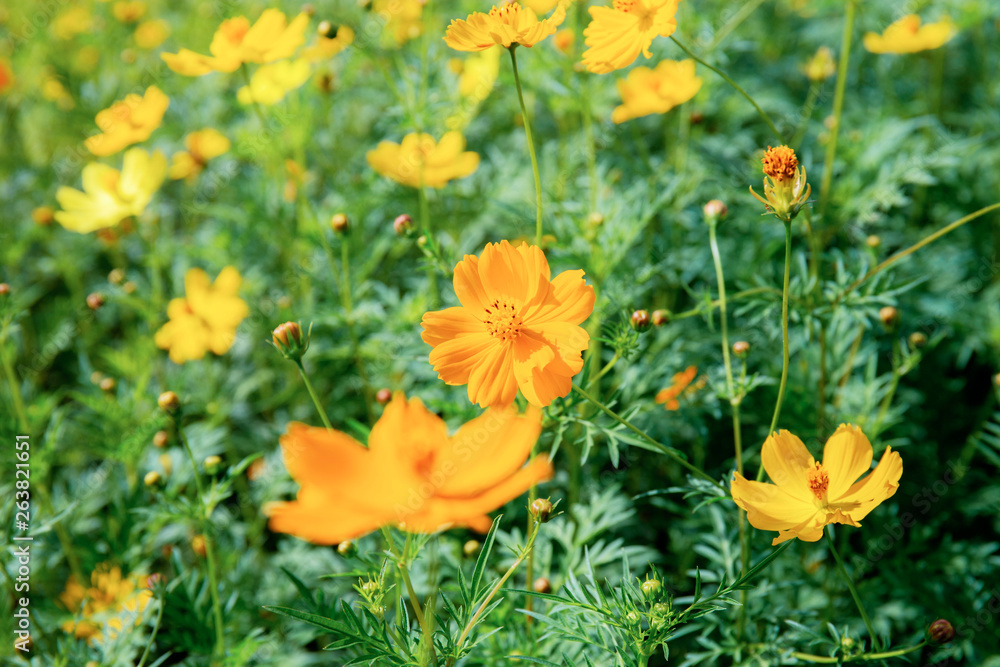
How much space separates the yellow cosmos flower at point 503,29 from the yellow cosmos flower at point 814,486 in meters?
0.69

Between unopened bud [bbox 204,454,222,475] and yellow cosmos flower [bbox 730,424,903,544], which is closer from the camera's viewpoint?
yellow cosmos flower [bbox 730,424,903,544]

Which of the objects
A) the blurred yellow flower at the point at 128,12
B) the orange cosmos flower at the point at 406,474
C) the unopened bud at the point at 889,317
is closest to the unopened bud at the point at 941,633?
the unopened bud at the point at 889,317

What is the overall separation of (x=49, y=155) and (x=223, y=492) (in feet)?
8.14

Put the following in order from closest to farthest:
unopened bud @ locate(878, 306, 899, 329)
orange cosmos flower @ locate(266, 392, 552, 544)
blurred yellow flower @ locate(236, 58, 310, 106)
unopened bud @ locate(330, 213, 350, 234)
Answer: orange cosmos flower @ locate(266, 392, 552, 544), unopened bud @ locate(878, 306, 899, 329), unopened bud @ locate(330, 213, 350, 234), blurred yellow flower @ locate(236, 58, 310, 106)

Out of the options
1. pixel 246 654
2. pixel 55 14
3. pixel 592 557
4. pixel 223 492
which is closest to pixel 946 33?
pixel 592 557

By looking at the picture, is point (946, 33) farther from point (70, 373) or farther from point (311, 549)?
point (70, 373)

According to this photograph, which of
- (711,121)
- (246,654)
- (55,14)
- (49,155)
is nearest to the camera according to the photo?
(246,654)

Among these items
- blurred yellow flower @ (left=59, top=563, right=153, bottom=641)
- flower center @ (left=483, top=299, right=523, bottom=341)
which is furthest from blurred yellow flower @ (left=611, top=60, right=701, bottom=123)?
blurred yellow flower @ (left=59, top=563, right=153, bottom=641)

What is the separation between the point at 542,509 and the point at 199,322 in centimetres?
138

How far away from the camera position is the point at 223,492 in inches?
50.9

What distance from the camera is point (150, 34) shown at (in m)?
3.22

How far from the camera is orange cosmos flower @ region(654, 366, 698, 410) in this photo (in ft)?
4.55

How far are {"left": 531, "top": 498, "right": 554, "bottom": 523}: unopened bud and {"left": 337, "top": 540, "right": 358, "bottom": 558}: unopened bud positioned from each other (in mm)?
306

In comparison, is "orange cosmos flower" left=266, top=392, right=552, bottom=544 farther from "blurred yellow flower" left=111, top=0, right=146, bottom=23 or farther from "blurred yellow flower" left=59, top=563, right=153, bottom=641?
"blurred yellow flower" left=111, top=0, right=146, bottom=23
